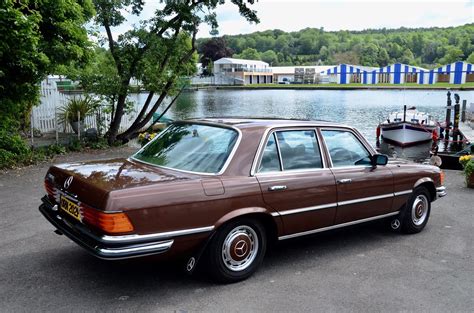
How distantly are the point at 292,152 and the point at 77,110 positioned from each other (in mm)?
11890

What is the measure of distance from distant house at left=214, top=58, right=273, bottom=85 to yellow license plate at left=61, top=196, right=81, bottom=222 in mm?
114772

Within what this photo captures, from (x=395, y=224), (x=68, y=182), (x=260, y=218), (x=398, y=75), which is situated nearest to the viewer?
(x=68, y=182)

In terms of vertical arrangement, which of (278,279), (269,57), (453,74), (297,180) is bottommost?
(278,279)

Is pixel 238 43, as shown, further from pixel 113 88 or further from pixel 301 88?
pixel 113 88

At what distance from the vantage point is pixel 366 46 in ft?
490

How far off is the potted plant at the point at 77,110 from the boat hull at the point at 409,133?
1665cm

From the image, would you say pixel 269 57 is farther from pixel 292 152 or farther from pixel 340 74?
pixel 292 152

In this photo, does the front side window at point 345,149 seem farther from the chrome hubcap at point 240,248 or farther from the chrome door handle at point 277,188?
the chrome hubcap at point 240,248

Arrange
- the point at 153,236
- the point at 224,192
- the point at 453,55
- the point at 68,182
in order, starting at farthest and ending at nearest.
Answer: the point at 453,55
the point at 68,182
the point at 224,192
the point at 153,236

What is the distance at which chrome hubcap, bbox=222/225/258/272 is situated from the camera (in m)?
4.11

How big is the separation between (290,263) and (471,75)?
10486 cm

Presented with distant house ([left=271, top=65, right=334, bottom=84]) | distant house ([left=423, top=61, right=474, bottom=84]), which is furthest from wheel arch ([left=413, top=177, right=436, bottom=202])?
distant house ([left=271, top=65, right=334, bottom=84])

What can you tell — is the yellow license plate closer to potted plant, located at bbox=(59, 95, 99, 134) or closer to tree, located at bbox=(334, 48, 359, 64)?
potted plant, located at bbox=(59, 95, 99, 134)

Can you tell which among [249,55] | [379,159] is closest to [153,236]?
[379,159]
